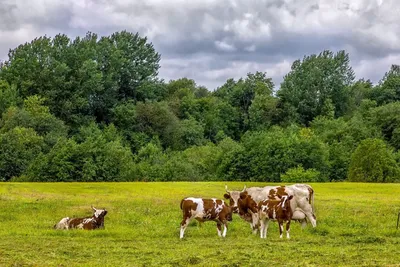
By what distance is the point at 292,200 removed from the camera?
24578mm

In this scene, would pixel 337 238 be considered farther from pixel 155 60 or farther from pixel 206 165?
pixel 155 60

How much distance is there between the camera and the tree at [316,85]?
372 feet

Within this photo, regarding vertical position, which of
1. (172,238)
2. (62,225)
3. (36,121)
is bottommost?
(172,238)

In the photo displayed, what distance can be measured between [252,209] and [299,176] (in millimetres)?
48150

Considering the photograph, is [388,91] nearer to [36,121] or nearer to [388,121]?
[388,121]

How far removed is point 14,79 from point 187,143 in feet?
110

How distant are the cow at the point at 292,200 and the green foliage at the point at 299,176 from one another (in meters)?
43.9

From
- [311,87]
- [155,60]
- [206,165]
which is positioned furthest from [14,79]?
[311,87]

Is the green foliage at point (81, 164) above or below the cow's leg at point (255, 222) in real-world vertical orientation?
above

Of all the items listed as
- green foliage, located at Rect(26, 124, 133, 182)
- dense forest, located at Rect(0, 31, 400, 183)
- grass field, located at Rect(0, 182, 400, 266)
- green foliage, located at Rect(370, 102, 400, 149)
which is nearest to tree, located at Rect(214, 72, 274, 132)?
dense forest, located at Rect(0, 31, 400, 183)

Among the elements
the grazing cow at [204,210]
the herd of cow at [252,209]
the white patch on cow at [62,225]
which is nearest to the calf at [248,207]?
the herd of cow at [252,209]

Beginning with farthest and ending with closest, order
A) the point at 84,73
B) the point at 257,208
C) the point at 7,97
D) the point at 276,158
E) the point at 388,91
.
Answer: the point at 388,91, the point at 84,73, the point at 7,97, the point at 276,158, the point at 257,208

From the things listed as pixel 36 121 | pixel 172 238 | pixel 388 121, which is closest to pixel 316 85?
pixel 388 121

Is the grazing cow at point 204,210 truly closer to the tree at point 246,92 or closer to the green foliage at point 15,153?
the green foliage at point 15,153
